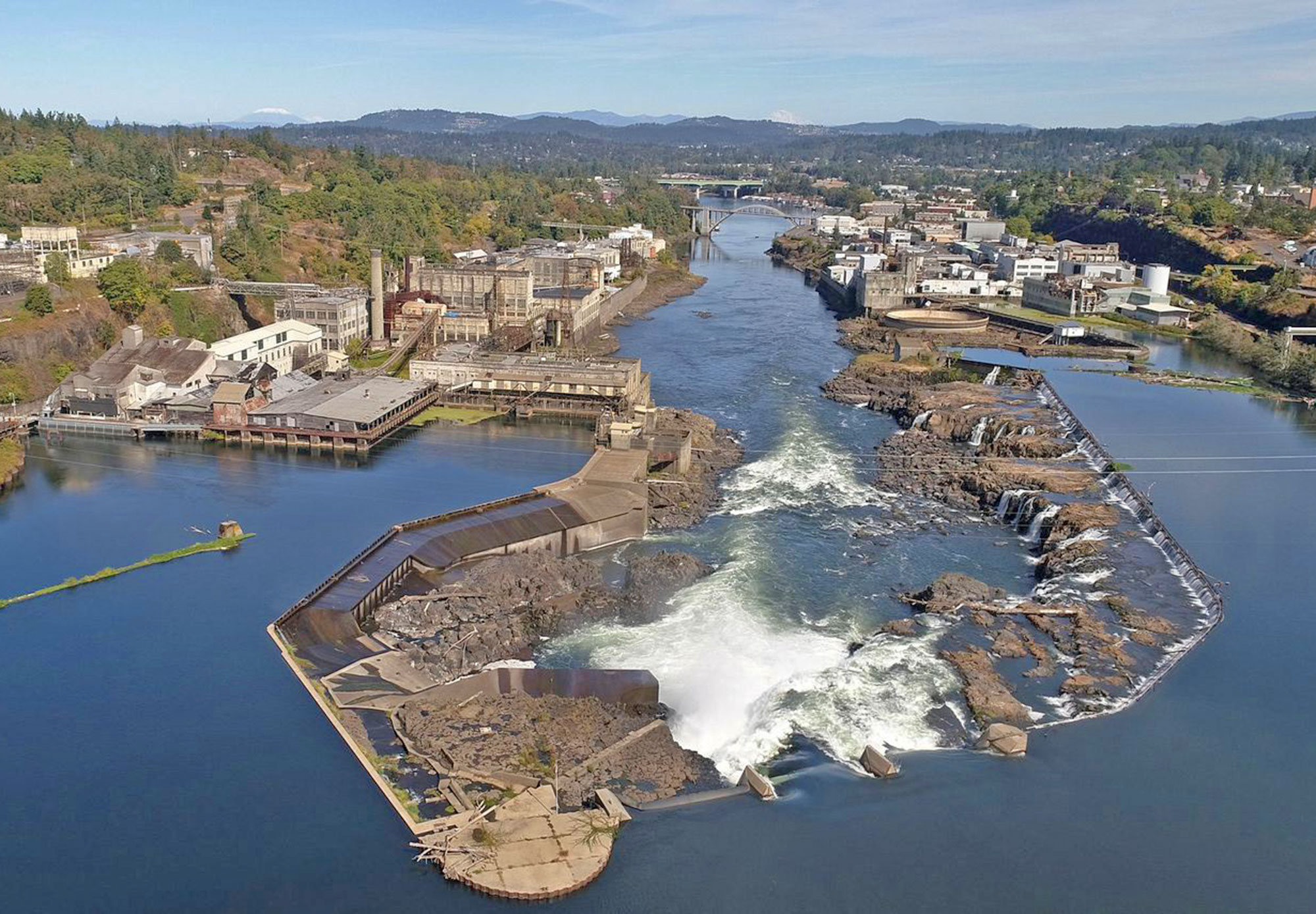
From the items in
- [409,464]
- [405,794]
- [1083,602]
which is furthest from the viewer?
[409,464]

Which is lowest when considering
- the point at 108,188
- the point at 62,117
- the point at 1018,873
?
the point at 1018,873

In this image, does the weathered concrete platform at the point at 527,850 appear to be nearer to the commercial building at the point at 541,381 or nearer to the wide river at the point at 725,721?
the wide river at the point at 725,721

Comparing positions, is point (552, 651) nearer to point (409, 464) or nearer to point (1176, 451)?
point (409, 464)

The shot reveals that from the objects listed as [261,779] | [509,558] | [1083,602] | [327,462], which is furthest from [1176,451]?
[261,779]

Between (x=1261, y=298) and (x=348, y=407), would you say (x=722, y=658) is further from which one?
(x=1261, y=298)

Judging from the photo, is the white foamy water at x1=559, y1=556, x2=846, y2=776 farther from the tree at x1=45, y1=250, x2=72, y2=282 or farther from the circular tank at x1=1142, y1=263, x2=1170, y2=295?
the circular tank at x1=1142, y1=263, x2=1170, y2=295

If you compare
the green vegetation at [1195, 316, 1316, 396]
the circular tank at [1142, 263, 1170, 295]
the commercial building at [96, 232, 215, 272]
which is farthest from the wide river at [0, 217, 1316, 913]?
the circular tank at [1142, 263, 1170, 295]
